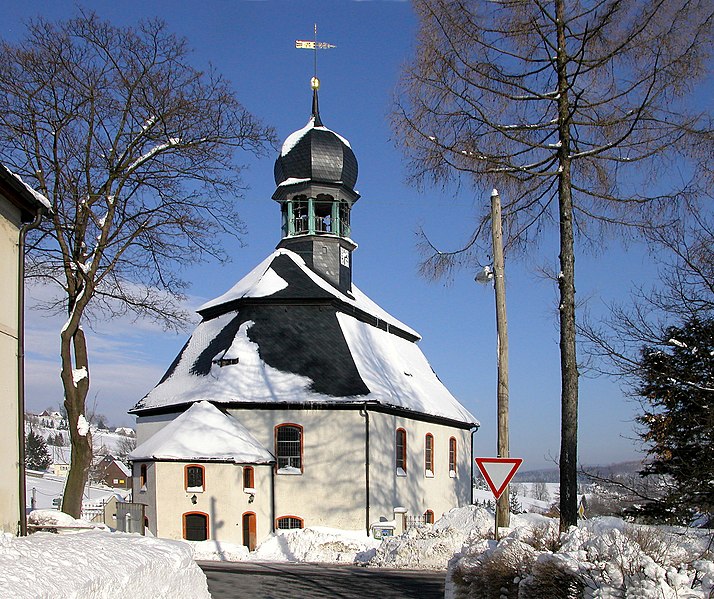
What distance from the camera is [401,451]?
28.8 m

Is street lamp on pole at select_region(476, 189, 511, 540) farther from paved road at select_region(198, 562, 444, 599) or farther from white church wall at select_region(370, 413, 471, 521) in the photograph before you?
white church wall at select_region(370, 413, 471, 521)

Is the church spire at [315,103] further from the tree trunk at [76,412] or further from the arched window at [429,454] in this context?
the tree trunk at [76,412]

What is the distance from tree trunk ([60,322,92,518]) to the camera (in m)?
17.0

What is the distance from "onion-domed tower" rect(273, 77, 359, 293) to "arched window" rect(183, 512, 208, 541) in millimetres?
11229

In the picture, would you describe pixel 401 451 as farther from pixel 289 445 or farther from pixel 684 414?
pixel 684 414

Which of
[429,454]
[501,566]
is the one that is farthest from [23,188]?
[429,454]

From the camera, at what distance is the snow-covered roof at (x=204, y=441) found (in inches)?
948

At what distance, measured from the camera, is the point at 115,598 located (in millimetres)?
7398

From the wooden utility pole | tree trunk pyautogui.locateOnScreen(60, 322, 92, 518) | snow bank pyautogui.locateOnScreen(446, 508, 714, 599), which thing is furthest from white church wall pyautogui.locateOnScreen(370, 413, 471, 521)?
snow bank pyautogui.locateOnScreen(446, 508, 714, 599)

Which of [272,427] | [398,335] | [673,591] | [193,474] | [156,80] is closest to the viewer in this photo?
[673,591]

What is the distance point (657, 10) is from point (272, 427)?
60.7 feet

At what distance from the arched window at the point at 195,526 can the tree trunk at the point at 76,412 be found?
271 inches

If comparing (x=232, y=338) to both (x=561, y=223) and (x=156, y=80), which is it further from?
(x=561, y=223)

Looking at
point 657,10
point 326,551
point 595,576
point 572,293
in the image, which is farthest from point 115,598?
point 326,551
